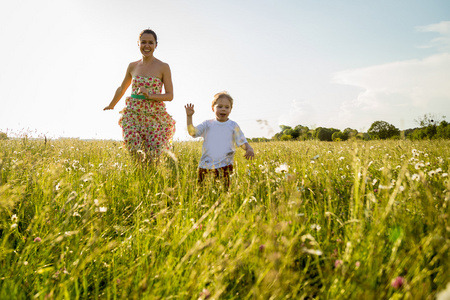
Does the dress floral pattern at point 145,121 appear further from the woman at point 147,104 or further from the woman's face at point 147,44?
the woman's face at point 147,44

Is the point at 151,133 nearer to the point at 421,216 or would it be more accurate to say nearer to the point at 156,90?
the point at 156,90

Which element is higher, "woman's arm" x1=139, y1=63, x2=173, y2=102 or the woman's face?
the woman's face

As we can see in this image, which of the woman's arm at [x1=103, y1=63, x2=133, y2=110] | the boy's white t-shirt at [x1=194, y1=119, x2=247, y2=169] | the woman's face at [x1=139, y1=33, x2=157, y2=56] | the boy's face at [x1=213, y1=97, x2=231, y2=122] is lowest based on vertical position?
A: the boy's white t-shirt at [x1=194, y1=119, x2=247, y2=169]

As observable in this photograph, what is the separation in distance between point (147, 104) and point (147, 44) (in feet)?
3.54

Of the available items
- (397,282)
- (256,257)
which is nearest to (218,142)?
(256,257)

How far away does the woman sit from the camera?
5.05 meters

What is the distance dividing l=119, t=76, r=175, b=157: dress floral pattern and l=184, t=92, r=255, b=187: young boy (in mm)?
1002

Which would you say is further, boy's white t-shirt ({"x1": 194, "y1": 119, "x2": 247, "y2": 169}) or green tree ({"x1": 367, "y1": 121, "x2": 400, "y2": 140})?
green tree ({"x1": 367, "y1": 121, "x2": 400, "y2": 140})

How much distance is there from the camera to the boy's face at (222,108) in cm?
448

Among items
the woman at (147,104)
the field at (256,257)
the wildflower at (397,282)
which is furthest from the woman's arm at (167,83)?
the wildflower at (397,282)

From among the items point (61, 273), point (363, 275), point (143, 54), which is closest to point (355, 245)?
point (363, 275)

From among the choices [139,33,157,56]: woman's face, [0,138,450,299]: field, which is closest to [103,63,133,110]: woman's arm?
[139,33,157,56]: woman's face

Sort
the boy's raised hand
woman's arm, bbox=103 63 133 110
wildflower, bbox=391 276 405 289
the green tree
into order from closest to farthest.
Result: wildflower, bbox=391 276 405 289, the boy's raised hand, woman's arm, bbox=103 63 133 110, the green tree

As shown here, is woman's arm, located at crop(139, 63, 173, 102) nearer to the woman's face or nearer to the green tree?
the woman's face
